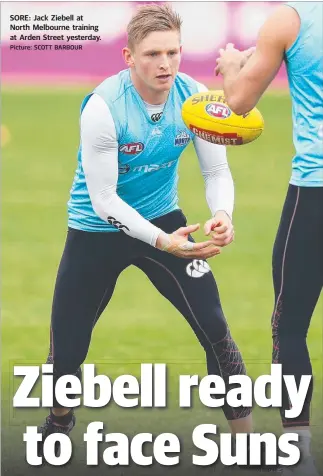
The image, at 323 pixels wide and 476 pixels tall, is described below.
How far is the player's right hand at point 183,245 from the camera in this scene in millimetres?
6367

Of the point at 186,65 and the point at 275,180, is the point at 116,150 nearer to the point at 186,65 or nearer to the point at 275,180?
the point at 275,180

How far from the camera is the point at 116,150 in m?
Result: 6.44

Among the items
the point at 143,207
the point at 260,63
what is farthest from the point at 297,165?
the point at 143,207

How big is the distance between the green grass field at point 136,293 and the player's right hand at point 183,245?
1.22m

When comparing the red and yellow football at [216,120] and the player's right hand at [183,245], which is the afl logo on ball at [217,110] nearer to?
the red and yellow football at [216,120]

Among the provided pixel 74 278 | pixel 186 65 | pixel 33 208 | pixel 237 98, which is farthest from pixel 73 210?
pixel 186 65

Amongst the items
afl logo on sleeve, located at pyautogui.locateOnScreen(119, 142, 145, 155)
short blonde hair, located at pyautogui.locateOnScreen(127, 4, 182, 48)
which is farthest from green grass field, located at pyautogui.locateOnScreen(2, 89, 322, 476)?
short blonde hair, located at pyautogui.locateOnScreen(127, 4, 182, 48)

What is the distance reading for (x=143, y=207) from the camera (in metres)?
6.70

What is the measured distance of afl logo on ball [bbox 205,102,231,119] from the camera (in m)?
6.47

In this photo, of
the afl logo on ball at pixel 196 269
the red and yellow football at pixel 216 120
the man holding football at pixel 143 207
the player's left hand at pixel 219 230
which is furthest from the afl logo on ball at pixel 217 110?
the afl logo on ball at pixel 196 269

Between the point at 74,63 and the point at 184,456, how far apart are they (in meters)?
21.7

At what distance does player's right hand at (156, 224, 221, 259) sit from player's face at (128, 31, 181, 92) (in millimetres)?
745

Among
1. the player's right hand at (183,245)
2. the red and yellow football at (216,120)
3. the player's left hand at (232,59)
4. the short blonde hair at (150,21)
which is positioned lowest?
the player's right hand at (183,245)

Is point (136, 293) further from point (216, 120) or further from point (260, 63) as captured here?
point (260, 63)
